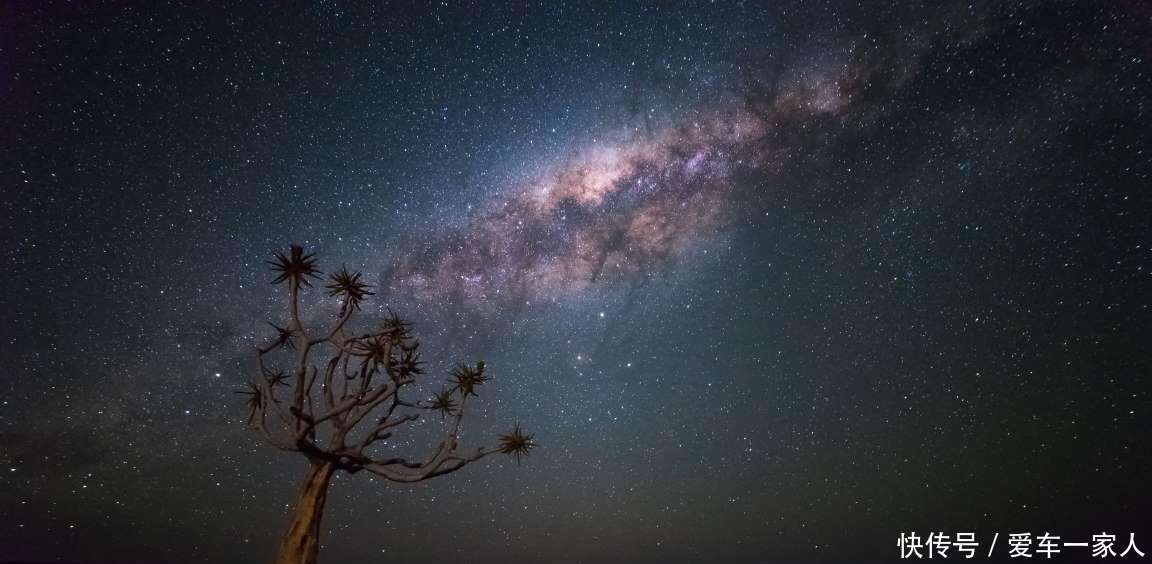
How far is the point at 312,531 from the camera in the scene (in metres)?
9.96

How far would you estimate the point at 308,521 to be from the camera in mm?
9945

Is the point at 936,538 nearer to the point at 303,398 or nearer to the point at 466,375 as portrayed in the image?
the point at 466,375

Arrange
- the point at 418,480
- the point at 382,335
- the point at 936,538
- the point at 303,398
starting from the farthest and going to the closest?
the point at 936,538, the point at 382,335, the point at 418,480, the point at 303,398

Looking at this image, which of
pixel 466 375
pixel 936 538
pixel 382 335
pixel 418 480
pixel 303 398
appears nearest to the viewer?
pixel 303 398

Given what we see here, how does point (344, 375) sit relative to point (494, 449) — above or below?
above

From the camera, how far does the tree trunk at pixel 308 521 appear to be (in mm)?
9633

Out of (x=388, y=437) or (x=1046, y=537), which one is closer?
(x=388, y=437)

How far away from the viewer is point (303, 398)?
992 centimetres

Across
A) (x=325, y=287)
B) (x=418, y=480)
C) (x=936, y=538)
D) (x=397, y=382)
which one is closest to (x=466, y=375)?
(x=397, y=382)

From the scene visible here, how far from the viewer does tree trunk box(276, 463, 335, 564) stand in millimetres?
9633

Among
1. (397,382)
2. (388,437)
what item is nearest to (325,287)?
(397,382)

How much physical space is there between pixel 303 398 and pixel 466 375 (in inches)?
153

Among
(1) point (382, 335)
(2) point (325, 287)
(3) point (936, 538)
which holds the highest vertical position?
(2) point (325, 287)

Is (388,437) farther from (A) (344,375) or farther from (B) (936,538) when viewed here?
(B) (936,538)
